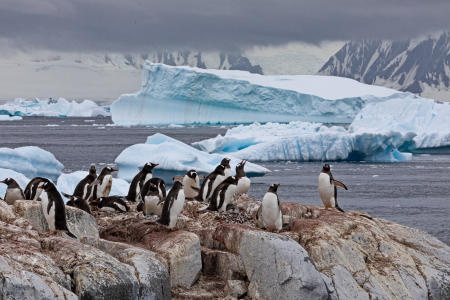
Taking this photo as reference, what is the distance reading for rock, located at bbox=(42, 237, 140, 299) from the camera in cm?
689

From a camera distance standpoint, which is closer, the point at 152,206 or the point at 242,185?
the point at 152,206

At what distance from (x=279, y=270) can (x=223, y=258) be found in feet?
2.61

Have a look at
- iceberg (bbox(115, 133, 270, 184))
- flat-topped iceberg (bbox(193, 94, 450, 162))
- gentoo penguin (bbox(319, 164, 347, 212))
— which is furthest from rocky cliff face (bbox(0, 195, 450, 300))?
flat-topped iceberg (bbox(193, 94, 450, 162))

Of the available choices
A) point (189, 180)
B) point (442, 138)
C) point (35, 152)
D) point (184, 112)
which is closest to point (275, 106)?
point (184, 112)

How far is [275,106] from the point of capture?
205 ft

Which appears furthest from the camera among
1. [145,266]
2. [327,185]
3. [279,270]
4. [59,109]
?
[59,109]

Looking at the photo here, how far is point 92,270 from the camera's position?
276 inches

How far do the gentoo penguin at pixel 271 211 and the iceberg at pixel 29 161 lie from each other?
17.0 metres

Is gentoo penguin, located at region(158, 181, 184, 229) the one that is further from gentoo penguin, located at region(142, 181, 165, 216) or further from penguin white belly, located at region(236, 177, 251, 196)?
penguin white belly, located at region(236, 177, 251, 196)

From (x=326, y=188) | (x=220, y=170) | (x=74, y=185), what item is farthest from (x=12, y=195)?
(x=74, y=185)

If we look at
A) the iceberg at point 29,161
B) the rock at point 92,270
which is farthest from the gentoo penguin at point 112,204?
the iceberg at point 29,161

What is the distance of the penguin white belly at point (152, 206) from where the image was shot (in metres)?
A: 10.3

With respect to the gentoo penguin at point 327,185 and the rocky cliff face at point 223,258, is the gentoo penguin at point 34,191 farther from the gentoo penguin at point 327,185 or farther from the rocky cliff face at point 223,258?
the gentoo penguin at point 327,185

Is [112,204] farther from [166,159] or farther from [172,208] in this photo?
[166,159]
